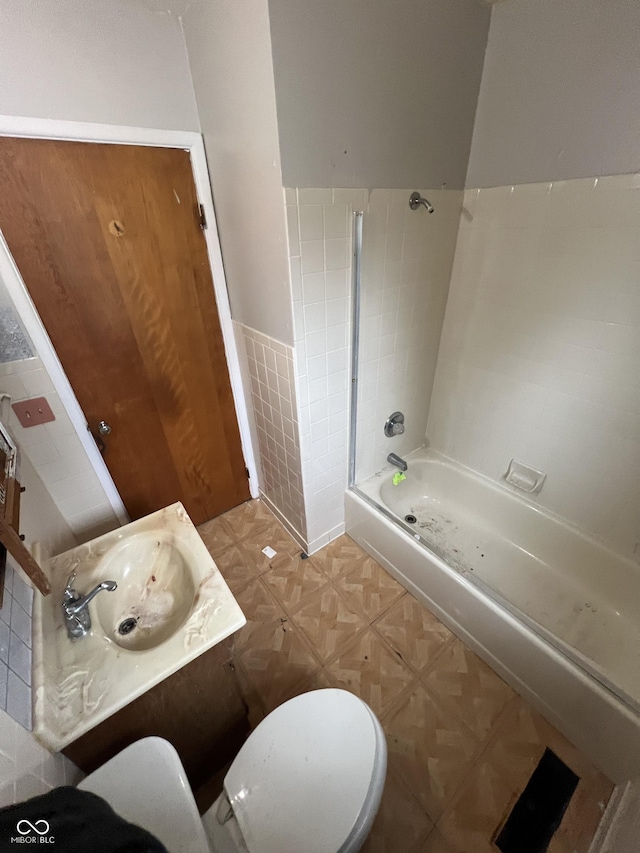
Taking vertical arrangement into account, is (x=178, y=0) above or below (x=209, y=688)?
above

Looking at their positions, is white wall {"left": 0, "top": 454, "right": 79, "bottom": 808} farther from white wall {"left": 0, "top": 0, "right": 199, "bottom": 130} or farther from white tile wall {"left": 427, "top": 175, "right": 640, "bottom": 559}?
white tile wall {"left": 427, "top": 175, "right": 640, "bottom": 559}

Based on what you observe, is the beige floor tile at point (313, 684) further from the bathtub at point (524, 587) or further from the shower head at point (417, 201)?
the shower head at point (417, 201)

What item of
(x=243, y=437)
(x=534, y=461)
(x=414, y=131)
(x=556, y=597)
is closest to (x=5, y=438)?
(x=243, y=437)

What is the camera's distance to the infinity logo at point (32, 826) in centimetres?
38

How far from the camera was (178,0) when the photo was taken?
1.09m

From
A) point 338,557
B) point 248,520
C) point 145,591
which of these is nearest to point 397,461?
point 338,557

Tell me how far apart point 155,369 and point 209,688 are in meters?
1.23

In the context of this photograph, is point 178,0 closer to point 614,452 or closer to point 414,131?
point 414,131

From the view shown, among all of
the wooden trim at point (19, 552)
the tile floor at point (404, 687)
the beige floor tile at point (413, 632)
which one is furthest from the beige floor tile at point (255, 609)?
the wooden trim at point (19, 552)

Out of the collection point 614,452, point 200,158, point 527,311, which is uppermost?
point 200,158

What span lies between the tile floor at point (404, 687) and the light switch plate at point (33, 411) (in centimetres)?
107

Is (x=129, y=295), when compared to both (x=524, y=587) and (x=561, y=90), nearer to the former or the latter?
(x=561, y=90)

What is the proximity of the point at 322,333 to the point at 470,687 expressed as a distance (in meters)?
1.53

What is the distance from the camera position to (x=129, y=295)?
137 cm
